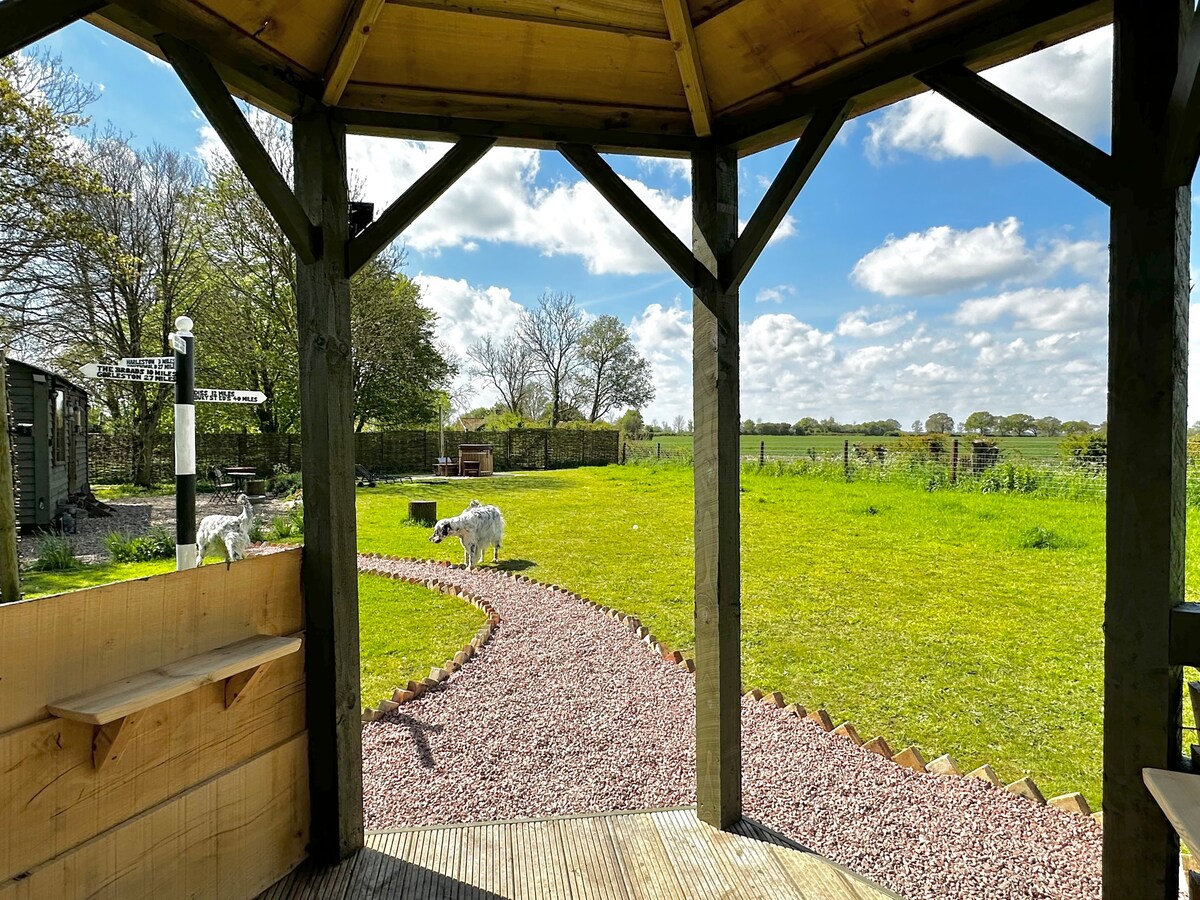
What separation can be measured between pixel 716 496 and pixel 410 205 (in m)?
1.24

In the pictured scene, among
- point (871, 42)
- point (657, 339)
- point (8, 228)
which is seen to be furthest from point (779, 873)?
point (657, 339)

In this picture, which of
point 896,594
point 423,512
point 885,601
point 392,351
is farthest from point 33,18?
point 392,351

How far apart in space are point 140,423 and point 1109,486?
609cm

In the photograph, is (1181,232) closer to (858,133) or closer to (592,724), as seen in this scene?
(592,724)

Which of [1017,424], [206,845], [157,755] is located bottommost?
[206,845]

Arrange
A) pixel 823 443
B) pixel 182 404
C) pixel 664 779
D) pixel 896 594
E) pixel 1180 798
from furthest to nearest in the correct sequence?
1. pixel 823 443
2. pixel 896 594
3. pixel 664 779
4. pixel 182 404
5. pixel 1180 798

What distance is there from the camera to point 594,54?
1.64 m

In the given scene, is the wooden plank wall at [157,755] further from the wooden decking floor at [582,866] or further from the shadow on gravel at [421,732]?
the shadow on gravel at [421,732]

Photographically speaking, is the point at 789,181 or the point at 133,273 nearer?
the point at 789,181

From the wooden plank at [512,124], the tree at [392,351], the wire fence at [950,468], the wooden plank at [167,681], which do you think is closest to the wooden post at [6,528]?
the wooden plank at [167,681]

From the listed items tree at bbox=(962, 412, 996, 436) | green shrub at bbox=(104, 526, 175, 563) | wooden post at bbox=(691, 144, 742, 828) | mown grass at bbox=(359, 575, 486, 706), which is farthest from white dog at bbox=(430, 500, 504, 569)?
tree at bbox=(962, 412, 996, 436)

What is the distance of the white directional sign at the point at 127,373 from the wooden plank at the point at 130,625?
1.99 feet

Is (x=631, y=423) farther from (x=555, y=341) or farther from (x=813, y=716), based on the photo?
(x=813, y=716)

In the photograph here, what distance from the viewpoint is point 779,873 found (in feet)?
5.19
